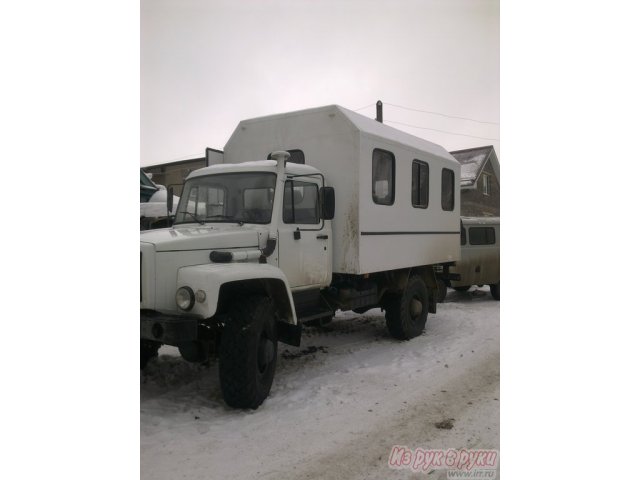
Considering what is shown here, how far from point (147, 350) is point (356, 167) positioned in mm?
2655

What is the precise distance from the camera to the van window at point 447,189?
246 inches

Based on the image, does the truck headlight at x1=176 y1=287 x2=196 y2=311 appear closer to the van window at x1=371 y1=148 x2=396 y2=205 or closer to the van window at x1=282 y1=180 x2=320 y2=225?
the van window at x1=282 y1=180 x2=320 y2=225

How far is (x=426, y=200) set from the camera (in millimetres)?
5828

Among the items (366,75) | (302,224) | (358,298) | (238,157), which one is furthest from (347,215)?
(366,75)

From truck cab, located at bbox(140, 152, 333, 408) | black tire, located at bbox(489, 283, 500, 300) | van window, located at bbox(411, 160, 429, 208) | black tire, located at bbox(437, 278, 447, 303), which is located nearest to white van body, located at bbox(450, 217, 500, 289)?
black tire, located at bbox(489, 283, 500, 300)

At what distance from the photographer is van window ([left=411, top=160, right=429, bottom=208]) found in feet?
18.2

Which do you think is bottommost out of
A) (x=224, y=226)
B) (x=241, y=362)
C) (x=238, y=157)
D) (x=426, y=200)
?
(x=241, y=362)

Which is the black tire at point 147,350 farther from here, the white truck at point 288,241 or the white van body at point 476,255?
the white van body at point 476,255

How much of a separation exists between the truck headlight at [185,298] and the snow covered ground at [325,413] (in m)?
0.86

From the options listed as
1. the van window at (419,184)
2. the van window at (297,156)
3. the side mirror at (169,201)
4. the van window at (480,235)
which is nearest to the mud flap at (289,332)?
the side mirror at (169,201)

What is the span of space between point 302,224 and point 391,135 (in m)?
1.60

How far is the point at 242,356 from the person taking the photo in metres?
3.32

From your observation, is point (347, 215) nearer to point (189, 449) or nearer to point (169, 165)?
point (169, 165)

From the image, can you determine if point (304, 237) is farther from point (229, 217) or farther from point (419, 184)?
point (419, 184)
